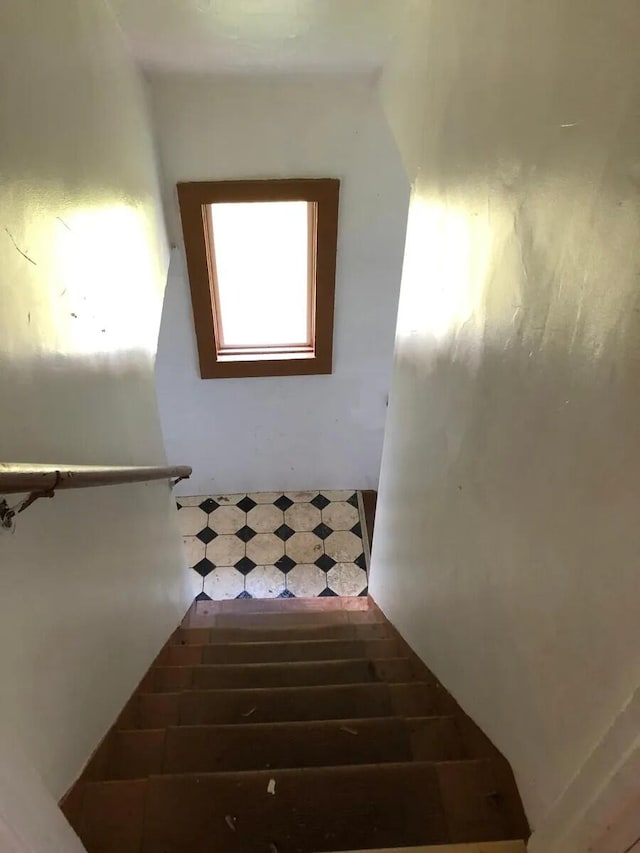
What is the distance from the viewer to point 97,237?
70.6 inches

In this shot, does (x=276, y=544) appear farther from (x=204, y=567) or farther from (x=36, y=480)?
(x=36, y=480)

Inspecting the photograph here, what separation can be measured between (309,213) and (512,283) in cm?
246

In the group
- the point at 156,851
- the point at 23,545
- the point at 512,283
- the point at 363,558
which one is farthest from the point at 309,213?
the point at 156,851

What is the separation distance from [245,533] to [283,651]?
1.81 metres

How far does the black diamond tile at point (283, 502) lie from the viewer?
4.69m

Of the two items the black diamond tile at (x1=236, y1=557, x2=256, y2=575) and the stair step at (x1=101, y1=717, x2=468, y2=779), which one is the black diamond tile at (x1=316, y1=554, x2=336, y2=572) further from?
the stair step at (x1=101, y1=717, x2=468, y2=779)

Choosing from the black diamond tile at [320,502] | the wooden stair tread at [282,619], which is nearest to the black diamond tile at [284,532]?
the black diamond tile at [320,502]

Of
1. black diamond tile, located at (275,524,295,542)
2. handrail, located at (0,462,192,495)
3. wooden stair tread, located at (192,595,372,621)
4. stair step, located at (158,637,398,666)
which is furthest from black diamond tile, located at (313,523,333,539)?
handrail, located at (0,462,192,495)

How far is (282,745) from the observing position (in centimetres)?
180

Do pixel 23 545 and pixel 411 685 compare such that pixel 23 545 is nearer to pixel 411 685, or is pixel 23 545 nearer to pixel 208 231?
pixel 411 685

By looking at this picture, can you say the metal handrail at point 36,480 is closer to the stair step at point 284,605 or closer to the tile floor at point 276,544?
the stair step at point 284,605

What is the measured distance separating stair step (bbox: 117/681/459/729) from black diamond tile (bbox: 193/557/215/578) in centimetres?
217

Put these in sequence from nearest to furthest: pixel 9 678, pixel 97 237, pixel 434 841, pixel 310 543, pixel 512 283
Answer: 1. pixel 9 678
2. pixel 512 283
3. pixel 434 841
4. pixel 97 237
5. pixel 310 543

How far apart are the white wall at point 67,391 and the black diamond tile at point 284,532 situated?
211 cm
